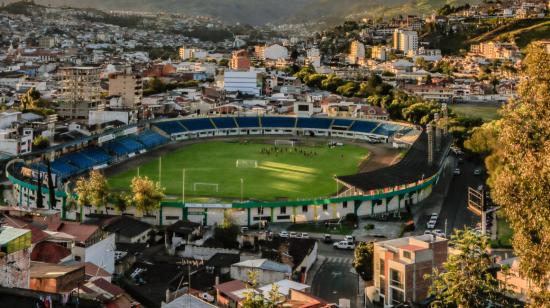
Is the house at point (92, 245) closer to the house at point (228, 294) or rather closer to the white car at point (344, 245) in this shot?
the house at point (228, 294)

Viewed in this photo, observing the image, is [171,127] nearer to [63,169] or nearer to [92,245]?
[63,169]

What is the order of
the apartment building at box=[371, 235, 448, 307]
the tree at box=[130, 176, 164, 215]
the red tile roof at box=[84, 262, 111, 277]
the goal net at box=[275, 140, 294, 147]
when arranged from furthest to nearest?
the goal net at box=[275, 140, 294, 147]
the tree at box=[130, 176, 164, 215]
the apartment building at box=[371, 235, 448, 307]
the red tile roof at box=[84, 262, 111, 277]

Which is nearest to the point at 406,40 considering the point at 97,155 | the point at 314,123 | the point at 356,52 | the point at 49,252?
the point at 356,52

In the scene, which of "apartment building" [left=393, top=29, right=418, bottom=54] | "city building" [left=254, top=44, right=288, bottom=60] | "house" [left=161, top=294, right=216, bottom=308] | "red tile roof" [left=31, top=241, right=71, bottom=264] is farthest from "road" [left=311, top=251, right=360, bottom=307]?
"apartment building" [left=393, top=29, right=418, bottom=54]

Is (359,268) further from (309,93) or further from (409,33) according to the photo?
(409,33)

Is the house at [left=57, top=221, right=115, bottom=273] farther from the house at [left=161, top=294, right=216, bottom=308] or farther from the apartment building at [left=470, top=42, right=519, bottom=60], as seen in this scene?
the apartment building at [left=470, top=42, right=519, bottom=60]

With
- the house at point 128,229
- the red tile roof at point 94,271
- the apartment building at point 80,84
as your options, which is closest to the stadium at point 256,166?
the house at point 128,229

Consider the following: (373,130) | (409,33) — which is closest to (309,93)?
(373,130)
